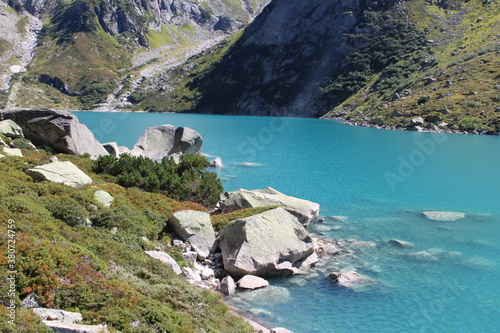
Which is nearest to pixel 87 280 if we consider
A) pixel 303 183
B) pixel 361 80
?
pixel 303 183

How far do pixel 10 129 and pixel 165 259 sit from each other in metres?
24.1

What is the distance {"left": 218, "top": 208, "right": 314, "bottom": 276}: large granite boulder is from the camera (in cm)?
1728

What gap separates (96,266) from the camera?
11656 mm

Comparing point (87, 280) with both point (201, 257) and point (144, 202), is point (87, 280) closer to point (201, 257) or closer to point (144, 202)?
point (201, 257)

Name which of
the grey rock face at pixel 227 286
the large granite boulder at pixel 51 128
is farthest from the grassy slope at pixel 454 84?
the grey rock face at pixel 227 286

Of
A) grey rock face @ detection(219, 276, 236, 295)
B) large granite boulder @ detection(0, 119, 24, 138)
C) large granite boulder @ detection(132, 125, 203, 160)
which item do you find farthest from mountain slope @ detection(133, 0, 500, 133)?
large granite boulder @ detection(0, 119, 24, 138)

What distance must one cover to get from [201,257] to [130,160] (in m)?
14.0

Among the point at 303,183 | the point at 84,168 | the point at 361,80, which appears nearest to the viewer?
the point at 84,168

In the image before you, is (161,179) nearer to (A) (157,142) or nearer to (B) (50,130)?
(B) (50,130)

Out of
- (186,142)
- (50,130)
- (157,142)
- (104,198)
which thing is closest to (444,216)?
(104,198)

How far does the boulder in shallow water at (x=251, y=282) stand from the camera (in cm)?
1606

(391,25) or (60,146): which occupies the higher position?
(391,25)

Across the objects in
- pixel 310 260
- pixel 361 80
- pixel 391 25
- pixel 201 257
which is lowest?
pixel 201 257

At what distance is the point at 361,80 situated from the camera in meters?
157
